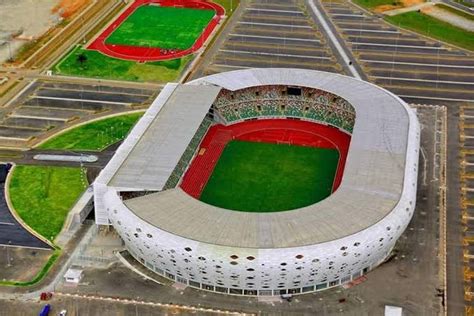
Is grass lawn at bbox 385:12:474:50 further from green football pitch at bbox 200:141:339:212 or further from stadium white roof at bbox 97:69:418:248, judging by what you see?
green football pitch at bbox 200:141:339:212

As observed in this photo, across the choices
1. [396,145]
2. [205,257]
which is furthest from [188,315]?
[396,145]

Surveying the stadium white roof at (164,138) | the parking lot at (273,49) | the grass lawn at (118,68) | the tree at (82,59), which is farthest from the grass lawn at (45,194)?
the parking lot at (273,49)

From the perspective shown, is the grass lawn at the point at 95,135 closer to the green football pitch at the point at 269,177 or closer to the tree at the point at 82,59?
the green football pitch at the point at 269,177

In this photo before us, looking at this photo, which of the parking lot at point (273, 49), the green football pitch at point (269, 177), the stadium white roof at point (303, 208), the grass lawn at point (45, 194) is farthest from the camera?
the parking lot at point (273, 49)

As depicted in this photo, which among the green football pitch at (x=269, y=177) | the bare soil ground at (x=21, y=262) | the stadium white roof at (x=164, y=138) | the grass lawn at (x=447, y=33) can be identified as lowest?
the bare soil ground at (x=21, y=262)

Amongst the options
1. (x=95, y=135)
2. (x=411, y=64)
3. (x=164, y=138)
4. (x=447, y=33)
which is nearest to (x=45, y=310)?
(x=164, y=138)

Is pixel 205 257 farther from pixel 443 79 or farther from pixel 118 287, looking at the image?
pixel 443 79

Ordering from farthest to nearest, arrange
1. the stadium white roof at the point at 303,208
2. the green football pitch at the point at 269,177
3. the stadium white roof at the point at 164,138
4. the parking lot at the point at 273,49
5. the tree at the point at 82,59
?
the parking lot at the point at 273,49
the tree at the point at 82,59
the green football pitch at the point at 269,177
the stadium white roof at the point at 164,138
the stadium white roof at the point at 303,208

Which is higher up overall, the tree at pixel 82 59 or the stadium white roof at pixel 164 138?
the stadium white roof at pixel 164 138

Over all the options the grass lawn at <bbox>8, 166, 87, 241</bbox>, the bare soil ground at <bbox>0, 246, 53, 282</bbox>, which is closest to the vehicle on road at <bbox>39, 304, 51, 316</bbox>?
the bare soil ground at <bbox>0, 246, 53, 282</bbox>
